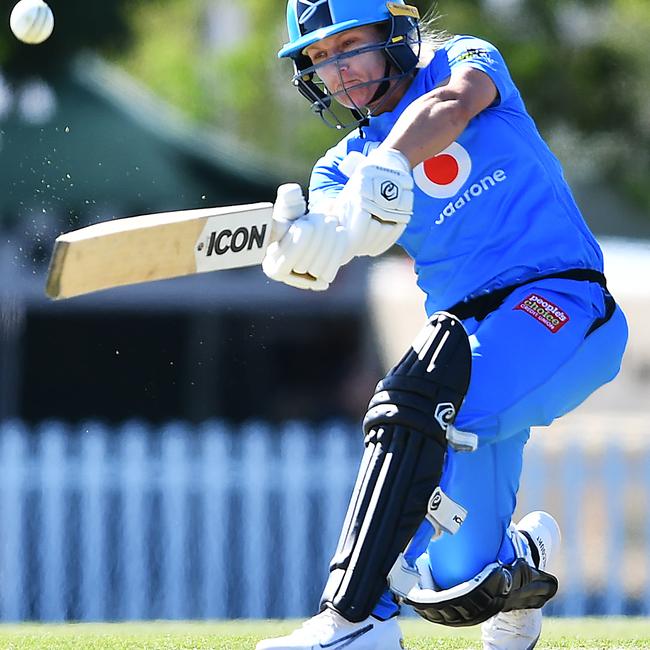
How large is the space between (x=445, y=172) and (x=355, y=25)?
40cm

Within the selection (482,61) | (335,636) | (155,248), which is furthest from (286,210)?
(335,636)

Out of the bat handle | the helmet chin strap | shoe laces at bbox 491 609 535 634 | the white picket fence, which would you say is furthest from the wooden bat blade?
the white picket fence

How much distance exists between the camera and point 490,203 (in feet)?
11.2

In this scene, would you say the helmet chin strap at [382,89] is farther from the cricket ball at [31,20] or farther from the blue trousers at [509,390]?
the cricket ball at [31,20]

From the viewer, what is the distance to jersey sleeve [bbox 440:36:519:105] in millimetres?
3359

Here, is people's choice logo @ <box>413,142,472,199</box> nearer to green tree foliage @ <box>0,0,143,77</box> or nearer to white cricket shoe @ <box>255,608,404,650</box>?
white cricket shoe @ <box>255,608,404,650</box>

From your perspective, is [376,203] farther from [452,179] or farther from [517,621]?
[517,621]

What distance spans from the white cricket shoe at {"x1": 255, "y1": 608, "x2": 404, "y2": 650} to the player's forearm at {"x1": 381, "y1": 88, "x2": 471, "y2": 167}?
991 millimetres

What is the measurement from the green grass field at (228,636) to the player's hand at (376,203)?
1298 mm

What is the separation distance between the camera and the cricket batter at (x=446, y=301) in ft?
10.1

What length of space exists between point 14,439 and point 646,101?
880cm

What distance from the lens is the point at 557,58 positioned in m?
13.7

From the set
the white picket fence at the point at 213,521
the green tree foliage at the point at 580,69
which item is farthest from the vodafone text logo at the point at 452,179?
the green tree foliage at the point at 580,69

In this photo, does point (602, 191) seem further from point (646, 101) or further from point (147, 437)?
point (147, 437)
